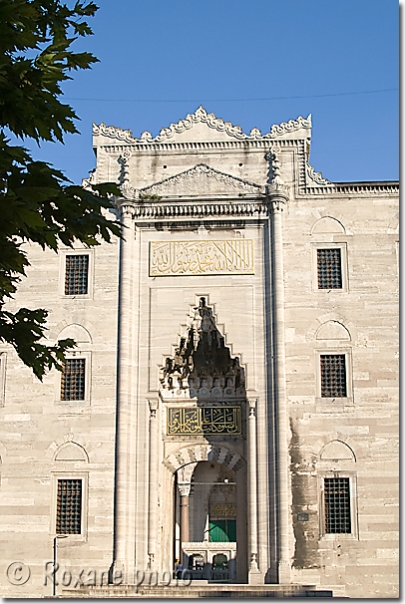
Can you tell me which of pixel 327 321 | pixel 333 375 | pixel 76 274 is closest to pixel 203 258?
pixel 76 274

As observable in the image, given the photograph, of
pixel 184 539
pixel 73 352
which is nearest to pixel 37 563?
pixel 73 352

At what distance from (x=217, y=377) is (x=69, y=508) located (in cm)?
537

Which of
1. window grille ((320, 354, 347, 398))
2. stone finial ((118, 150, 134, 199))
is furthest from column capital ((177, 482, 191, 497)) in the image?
stone finial ((118, 150, 134, 199))

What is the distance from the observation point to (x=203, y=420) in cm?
2370

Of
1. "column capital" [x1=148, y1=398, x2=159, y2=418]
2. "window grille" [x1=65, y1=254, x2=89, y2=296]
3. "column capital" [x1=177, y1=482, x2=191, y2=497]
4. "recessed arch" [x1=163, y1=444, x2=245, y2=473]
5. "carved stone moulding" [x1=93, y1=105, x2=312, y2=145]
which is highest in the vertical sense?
"carved stone moulding" [x1=93, y1=105, x2=312, y2=145]

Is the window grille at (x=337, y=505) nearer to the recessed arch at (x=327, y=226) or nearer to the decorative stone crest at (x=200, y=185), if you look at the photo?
the recessed arch at (x=327, y=226)

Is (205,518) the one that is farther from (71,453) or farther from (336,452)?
(336,452)

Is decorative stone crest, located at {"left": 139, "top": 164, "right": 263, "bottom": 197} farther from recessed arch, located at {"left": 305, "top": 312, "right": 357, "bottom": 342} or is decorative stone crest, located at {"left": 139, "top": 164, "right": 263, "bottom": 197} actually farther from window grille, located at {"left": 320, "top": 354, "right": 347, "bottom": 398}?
window grille, located at {"left": 320, "top": 354, "right": 347, "bottom": 398}

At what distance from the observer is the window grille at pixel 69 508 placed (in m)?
22.2

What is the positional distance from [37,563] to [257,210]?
11.0 m

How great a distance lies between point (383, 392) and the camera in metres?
22.5

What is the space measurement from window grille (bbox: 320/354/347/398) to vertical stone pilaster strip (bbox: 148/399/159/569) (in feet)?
14.8

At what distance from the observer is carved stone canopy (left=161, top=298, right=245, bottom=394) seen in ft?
77.3

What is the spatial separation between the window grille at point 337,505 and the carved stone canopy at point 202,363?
11.8 ft
